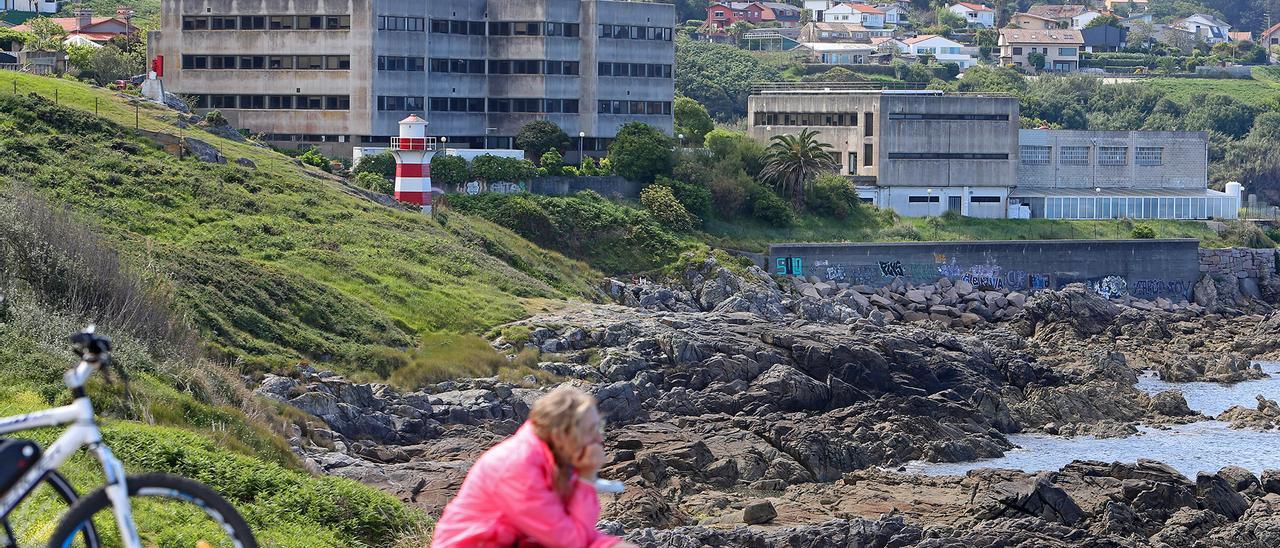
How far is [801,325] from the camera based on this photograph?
180 feet

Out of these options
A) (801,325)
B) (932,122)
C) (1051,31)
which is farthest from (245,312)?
(1051,31)

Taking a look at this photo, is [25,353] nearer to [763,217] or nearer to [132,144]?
[132,144]

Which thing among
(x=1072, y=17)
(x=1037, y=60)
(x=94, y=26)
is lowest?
(x=94, y=26)

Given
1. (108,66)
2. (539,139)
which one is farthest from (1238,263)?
(108,66)

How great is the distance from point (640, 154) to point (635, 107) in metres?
6.16

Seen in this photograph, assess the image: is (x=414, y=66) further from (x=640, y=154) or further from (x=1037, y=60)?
(x=1037, y=60)

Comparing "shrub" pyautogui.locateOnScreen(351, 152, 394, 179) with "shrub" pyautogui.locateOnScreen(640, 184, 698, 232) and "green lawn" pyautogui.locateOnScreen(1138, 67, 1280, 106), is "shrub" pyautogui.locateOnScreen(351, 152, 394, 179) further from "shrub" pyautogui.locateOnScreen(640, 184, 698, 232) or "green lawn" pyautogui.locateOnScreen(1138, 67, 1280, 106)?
"green lawn" pyautogui.locateOnScreen(1138, 67, 1280, 106)

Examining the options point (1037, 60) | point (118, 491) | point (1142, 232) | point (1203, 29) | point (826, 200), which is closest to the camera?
point (118, 491)

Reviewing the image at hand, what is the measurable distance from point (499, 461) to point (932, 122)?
257 feet

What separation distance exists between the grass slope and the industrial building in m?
24.1

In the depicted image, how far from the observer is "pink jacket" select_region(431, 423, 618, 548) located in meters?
9.24

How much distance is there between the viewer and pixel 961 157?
8581 cm

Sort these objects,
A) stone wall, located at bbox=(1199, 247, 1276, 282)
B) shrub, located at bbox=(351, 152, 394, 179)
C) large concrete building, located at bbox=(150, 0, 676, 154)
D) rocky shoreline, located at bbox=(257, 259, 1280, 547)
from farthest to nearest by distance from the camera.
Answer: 1. stone wall, located at bbox=(1199, 247, 1276, 282)
2. large concrete building, located at bbox=(150, 0, 676, 154)
3. shrub, located at bbox=(351, 152, 394, 179)
4. rocky shoreline, located at bbox=(257, 259, 1280, 547)

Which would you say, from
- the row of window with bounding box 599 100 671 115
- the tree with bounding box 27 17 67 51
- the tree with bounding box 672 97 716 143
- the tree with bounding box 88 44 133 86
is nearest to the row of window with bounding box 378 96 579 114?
the row of window with bounding box 599 100 671 115
